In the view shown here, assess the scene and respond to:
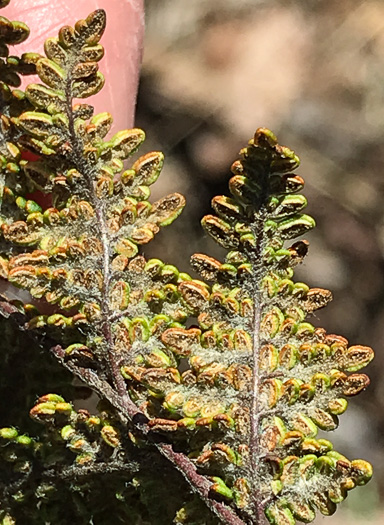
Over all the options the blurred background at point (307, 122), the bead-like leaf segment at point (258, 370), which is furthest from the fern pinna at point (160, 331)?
the blurred background at point (307, 122)

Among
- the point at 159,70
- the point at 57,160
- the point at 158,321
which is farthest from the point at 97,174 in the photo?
the point at 159,70

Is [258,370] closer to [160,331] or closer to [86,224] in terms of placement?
[160,331]

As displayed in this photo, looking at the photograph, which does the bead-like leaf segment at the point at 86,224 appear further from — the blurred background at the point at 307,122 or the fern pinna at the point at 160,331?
the blurred background at the point at 307,122

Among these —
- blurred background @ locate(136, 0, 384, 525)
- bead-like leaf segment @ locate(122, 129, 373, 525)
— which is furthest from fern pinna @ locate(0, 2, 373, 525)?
blurred background @ locate(136, 0, 384, 525)

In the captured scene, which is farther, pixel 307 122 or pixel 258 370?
pixel 307 122

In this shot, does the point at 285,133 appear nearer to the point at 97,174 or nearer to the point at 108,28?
the point at 108,28

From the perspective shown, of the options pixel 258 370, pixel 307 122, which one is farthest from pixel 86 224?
pixel 307 122

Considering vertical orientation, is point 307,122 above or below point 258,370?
above
